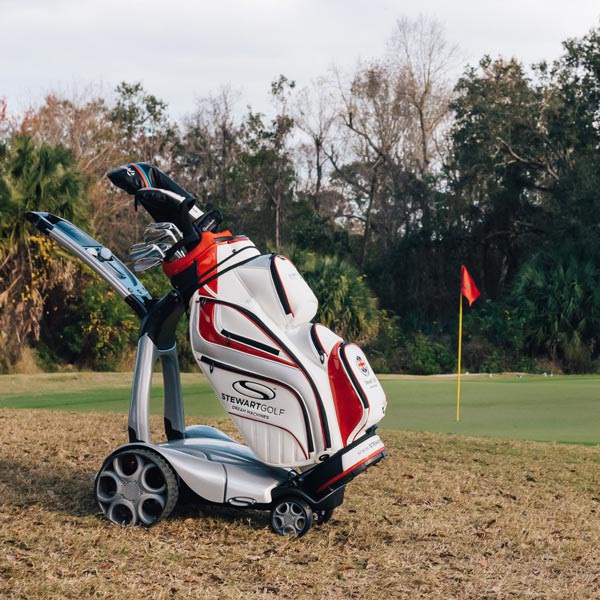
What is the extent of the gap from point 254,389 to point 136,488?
0.89m

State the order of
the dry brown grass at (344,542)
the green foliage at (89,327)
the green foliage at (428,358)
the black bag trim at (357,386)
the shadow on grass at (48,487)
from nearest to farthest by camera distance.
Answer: the dry brown grass at (344,542) < the black bag trim at (357,386) < the shadow on grass at (48,487) < the green foliage at (89,327) < the green foliage at (428,358)

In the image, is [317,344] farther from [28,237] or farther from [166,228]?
[28,237]

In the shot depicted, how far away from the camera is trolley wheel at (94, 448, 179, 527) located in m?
5.38

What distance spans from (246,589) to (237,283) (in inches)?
67.3

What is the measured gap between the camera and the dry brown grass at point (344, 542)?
457 cm

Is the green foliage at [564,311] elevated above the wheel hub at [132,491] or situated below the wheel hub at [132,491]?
above

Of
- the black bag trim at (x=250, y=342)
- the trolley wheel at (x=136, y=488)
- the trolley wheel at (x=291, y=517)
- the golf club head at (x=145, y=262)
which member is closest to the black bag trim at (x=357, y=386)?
the black bag trim at (x=250, y=342)

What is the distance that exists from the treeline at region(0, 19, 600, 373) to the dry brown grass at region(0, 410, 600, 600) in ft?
47.3

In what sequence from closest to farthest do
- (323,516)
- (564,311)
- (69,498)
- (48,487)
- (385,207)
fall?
(323,516)
(69,498)
(48,487)
(564,311)
(385,207)

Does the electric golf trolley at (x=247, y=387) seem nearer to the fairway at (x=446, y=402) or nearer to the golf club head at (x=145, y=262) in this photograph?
the golf club head at (x=145, y=262)

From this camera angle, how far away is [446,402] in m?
12.8

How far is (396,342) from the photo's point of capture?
85.9 feet

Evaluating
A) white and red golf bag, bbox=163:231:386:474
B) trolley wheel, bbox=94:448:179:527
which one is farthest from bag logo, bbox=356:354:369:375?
trolley wheel, bbox=94:448:179:527

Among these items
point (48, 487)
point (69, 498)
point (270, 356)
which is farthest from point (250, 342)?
point (48, 487)
